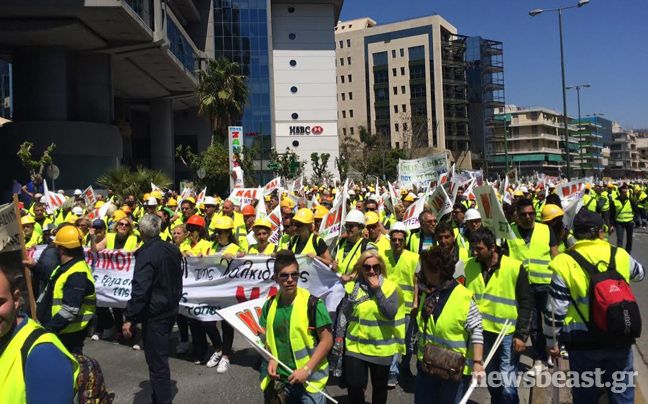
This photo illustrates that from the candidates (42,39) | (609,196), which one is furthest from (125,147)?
(609,196)

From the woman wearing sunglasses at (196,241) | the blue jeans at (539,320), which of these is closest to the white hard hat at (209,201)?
the woman wearing sunglasses at (196,241)

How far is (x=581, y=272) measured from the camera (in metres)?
3.78

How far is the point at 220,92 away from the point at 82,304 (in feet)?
108

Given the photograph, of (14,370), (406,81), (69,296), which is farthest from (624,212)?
(406,81)

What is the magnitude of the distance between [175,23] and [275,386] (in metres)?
39.3

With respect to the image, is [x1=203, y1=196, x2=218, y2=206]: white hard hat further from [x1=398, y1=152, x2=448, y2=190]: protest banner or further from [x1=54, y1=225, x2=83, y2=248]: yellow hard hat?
[x1=398, y1=152, x2=448, y2=190]: protest banner

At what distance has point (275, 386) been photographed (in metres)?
3.65

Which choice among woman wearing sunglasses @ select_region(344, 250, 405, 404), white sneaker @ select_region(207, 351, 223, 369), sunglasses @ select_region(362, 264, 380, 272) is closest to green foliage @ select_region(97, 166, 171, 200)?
white sneaker @ select_region(207, 351, 223, 369)

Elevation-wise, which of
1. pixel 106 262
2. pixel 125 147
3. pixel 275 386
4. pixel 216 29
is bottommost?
pixel 275 386

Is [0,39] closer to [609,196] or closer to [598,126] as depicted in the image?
[609,196]

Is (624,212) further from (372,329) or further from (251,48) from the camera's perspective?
(251,48)

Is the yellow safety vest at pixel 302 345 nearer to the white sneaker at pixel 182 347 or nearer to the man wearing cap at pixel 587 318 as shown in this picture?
the man wearing cap at pixel 587 318

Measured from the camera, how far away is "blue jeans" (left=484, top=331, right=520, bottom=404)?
4.29m

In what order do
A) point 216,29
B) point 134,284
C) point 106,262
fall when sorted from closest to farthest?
1. point 134,284
2. point 106,262
3. point 216,29
